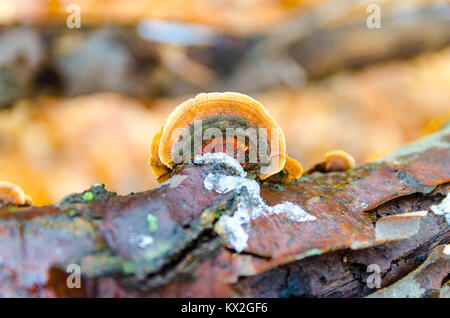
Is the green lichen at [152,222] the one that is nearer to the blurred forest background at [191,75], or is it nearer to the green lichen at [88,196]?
the green lichen at [88,196]

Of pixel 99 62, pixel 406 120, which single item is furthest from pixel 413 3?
pixel 99 62

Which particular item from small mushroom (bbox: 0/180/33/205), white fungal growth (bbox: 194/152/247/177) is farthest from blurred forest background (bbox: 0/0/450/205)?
white fungal growth (bbox: 194/152/247/177)

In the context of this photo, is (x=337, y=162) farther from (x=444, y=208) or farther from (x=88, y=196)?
(x=88, y=196)

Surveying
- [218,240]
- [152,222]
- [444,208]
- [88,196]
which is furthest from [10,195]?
[444,208]

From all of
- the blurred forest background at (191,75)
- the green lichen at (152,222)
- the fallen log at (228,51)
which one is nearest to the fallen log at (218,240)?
the green lichen at (152,222)

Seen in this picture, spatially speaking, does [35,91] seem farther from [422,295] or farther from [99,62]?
[422,295]

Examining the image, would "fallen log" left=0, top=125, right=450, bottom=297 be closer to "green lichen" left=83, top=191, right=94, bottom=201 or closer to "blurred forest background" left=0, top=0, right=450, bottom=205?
"green lichen" left=83, top=191, right=94, bottom=201
